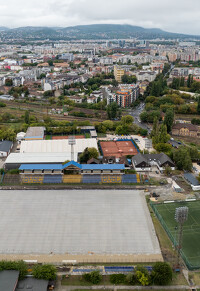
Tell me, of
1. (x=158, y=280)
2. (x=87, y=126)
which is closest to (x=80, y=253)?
(x=158, y=280)

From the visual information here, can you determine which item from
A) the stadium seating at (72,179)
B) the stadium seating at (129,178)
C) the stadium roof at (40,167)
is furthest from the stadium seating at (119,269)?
the stadium roof at (40,167)

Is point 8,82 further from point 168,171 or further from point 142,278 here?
point 142,278

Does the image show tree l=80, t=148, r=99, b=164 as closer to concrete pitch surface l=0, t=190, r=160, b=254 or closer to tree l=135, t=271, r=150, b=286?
concrete pitch surface l=0, t=190, r=160, b=254

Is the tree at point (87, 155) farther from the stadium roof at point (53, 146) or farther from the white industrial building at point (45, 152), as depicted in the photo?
the stadium roof at point (53, 146)

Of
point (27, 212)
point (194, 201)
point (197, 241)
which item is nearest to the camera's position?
point (197, 241)

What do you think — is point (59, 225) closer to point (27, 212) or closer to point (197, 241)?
point (27, 212)

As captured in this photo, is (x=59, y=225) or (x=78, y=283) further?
(x=59, y=225)

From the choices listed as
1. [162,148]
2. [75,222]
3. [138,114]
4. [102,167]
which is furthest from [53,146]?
[138,114]
